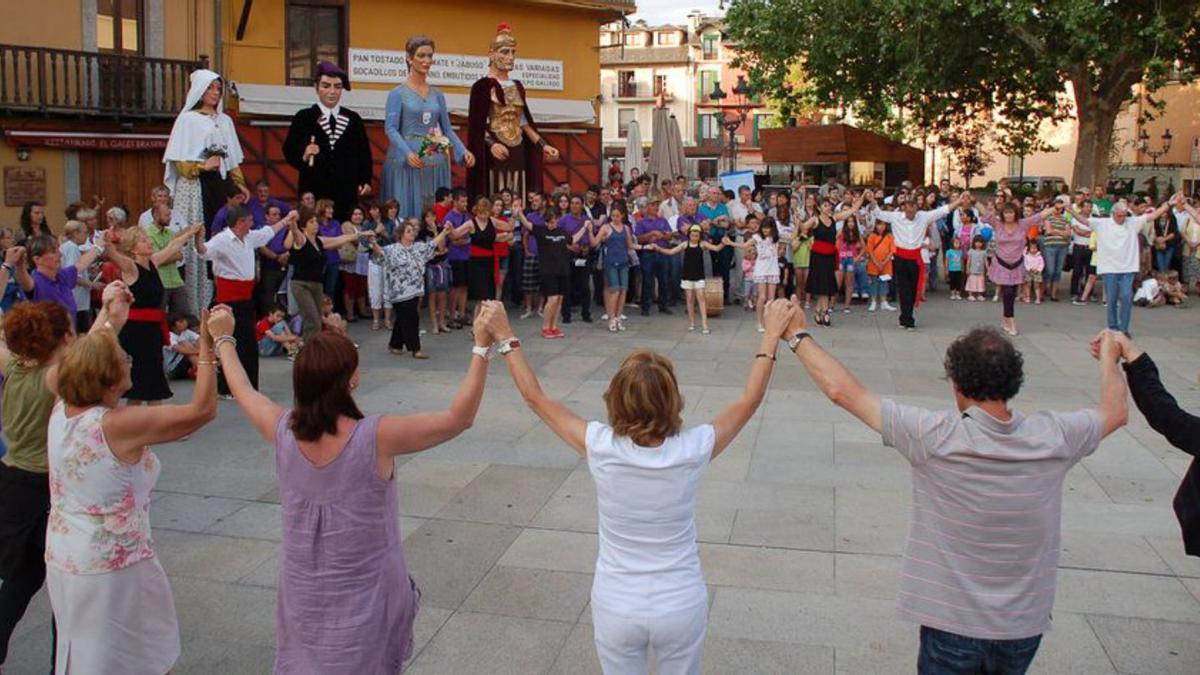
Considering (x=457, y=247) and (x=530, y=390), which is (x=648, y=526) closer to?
(x=530, y=390)

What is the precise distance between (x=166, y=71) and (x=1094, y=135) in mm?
19954

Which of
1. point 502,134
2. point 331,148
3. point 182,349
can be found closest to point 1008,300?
point 502,134

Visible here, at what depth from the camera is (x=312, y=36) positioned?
19.3 metres

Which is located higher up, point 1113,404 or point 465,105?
point 465,105

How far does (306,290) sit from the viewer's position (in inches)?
437

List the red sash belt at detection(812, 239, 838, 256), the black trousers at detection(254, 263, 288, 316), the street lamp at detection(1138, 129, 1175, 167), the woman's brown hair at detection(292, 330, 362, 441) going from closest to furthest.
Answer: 1. the woman's brown hair at detection(292, 330, 362, 441)
2. the black trousers at detection(254, 263, 288, 316)
3. the red sash belt at detection(812, 239, 838, 256)
4. the street lamp at detection(1138, 129, 1175, 167)


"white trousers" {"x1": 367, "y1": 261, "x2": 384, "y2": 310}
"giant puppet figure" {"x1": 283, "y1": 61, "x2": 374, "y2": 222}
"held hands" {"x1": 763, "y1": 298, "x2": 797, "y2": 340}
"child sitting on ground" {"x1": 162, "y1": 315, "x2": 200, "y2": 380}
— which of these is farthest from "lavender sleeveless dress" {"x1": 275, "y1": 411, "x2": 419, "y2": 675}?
"giant puppet figure" {"x1": 283, "y1": 61, "x2": 374, "y2": 222}

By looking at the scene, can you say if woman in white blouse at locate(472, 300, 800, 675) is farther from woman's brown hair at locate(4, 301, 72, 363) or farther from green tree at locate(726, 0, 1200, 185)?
green tree at locate(726, 0, 1200, 185)

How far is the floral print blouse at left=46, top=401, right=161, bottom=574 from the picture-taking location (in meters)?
3.79

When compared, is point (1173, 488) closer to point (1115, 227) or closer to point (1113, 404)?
point (1113, 404)

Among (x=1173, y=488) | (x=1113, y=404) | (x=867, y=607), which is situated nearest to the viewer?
(x=1113, y=404)

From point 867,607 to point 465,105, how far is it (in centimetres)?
1587

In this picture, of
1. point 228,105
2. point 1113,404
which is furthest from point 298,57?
point 1113,404

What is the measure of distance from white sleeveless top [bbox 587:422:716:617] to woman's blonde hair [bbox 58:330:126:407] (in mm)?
1713
